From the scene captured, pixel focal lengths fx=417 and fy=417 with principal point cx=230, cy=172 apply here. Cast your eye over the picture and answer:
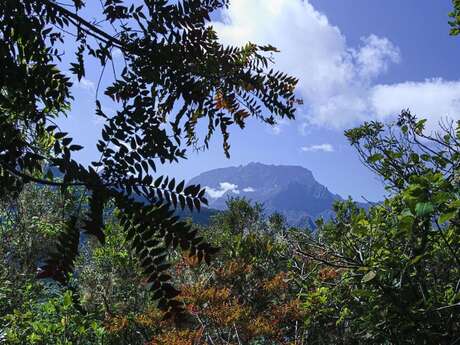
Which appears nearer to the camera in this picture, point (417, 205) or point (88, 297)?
point (417, 205)

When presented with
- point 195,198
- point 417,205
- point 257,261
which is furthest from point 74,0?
point 257,261

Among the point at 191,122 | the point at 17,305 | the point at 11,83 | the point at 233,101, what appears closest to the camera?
the point at 11,83

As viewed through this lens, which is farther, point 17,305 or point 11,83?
point 17,305

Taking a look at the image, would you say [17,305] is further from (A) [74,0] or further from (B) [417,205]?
(B) [417,205]

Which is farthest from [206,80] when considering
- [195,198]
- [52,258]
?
[52,258]

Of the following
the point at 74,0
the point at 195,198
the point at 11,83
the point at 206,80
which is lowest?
the point at 195,198

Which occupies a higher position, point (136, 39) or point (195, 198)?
point (136, 39)

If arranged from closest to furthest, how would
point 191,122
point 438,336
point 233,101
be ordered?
1. point 233,101
2. point 191,122
3. point 438,336

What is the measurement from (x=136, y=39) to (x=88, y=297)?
923 centimetres

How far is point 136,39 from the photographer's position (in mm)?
1917

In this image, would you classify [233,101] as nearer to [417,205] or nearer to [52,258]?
[417,205]

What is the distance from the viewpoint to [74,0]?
7.02 ft

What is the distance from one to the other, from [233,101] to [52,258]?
Result: 49.4 inches

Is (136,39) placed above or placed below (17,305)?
above
